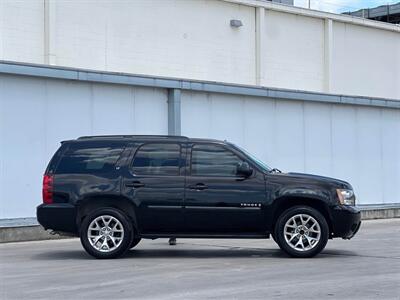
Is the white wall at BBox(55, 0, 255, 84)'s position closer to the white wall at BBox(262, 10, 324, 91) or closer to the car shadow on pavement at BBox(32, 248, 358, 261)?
the white wall at BBox(262, 10, 324, 91)

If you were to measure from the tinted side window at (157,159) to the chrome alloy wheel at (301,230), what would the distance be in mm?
2019

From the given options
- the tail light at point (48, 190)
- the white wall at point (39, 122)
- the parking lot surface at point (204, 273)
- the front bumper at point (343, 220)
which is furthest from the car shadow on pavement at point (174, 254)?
the white wall at point (39, 122)

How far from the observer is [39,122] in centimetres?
1625

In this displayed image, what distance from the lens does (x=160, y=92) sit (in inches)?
722

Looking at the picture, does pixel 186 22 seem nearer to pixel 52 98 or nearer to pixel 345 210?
pixel 52 98

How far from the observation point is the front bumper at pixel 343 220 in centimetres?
1198

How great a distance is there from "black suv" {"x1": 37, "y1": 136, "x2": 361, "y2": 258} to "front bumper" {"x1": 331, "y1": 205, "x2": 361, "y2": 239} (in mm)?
16

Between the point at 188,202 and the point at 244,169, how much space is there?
3.37 feet

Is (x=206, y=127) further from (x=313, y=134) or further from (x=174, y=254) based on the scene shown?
(x=174, y=254)

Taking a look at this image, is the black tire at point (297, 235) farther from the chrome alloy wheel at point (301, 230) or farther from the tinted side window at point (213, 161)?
the tinted side window at point (213, 161)

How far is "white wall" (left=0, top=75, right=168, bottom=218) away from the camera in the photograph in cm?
1578

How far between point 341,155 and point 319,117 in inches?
55.2

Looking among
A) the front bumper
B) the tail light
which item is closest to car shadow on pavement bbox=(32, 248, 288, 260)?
the front bumper

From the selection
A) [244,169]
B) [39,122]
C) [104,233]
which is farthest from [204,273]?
[39,122]
